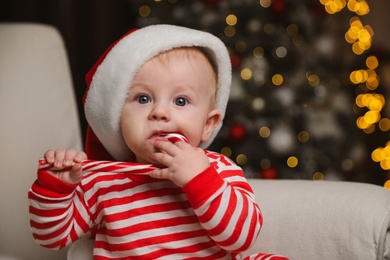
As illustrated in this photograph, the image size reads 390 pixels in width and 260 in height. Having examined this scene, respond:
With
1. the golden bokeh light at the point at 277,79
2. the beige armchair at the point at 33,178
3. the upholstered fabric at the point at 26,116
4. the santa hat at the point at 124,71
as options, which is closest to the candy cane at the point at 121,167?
the santa hat at the point at 124,71

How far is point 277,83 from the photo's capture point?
8.65 ft

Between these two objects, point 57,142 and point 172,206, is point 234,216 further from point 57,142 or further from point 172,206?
point 57,142

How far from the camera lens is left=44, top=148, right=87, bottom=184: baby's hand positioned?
1.05 metres

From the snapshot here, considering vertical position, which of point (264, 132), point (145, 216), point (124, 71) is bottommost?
point (264, 132)

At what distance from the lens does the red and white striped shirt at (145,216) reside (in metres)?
1.03

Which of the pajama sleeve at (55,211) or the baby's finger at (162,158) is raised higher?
the baby's finger at (162,158)

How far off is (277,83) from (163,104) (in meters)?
1.63

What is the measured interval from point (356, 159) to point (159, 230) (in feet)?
6.73

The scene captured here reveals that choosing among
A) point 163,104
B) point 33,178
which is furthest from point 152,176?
point 33,178

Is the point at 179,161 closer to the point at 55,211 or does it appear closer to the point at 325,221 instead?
the point at 55,211

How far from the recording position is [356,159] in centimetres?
294

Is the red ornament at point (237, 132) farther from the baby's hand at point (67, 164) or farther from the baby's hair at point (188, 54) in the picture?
the baby's hand at point (67, 164)

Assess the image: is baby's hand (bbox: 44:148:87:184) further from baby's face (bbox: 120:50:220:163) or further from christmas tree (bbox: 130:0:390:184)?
christmas tree (bbox: 130:0:390:184)

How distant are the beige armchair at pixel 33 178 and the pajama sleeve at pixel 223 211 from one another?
0.21 meters
